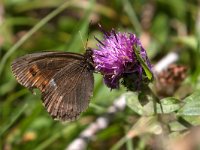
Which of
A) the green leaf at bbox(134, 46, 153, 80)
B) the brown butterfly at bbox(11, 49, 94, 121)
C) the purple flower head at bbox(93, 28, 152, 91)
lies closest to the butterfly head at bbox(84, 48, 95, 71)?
the brown butterfly at bbox(11, 49, 94, 121)

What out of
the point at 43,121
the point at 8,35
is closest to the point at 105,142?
the point at 43,121

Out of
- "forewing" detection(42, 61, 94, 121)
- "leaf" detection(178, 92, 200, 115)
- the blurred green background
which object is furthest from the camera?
the blurred green background

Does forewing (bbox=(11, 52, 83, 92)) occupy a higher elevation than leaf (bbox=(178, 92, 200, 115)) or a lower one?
higher

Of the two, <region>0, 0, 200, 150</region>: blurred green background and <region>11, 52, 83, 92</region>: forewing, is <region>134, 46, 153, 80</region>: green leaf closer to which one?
<region>11, 52, 83, 92</region>: forewing

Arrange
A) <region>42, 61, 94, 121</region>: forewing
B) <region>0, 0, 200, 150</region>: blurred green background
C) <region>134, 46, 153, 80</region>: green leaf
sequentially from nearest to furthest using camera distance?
<region>134, 46, 153, 80</region>: green leaf, <region>42, 61, 94, 121</region>: forewing, <region>0, 0, 200, 150</region>: blurred green background

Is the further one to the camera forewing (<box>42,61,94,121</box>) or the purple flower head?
forewing (<box>42,61,94,121</box>)

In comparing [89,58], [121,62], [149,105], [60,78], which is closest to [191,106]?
[149,105]

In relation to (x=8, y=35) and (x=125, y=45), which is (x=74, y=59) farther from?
(x=8, y=35)
